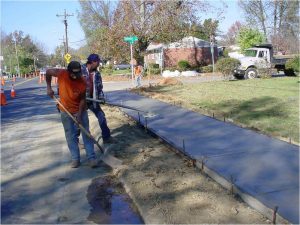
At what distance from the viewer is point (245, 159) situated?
6.46 metres

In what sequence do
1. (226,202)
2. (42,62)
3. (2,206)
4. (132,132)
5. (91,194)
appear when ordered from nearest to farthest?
(226,202)
(2,206)
(91,194)
(132,132)
(42,62)

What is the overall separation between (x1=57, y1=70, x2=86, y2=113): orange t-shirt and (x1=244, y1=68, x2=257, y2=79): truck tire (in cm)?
2170

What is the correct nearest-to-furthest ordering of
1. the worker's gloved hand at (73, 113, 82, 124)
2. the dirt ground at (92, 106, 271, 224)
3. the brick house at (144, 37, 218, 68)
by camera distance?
1. the dirt ground at (92, 106, 271, 224)
2. the worker's gloved hand at (73, 113, 82, 124)
3. the brick house at (144, 37, 218, 68)

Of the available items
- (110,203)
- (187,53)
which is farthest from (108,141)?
(187,53)

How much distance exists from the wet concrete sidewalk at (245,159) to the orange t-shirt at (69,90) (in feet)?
6.34

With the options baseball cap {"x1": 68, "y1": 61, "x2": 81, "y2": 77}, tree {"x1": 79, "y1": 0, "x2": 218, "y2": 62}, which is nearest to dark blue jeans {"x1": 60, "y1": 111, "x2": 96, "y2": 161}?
baseball cap {"x1": 68, "y1": 61, "x2": 81, "y2": 77}

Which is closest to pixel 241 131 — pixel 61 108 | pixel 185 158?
pixel 185 158

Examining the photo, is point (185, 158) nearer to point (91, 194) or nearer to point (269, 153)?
point (269, 153)

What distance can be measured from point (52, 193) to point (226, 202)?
7.60 feet

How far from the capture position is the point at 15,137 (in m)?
9.92

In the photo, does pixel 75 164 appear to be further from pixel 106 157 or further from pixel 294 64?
pixel 294 64

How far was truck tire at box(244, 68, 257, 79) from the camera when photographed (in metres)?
27.2

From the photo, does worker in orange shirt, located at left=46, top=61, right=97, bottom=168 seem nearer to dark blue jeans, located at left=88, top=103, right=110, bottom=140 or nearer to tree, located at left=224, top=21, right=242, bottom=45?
dark blue jeans, located at left=88, top=103, right=110, bottom=140

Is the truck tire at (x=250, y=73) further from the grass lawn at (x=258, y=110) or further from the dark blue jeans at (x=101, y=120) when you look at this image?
the dark blue jeans at (x=101, y=120)
